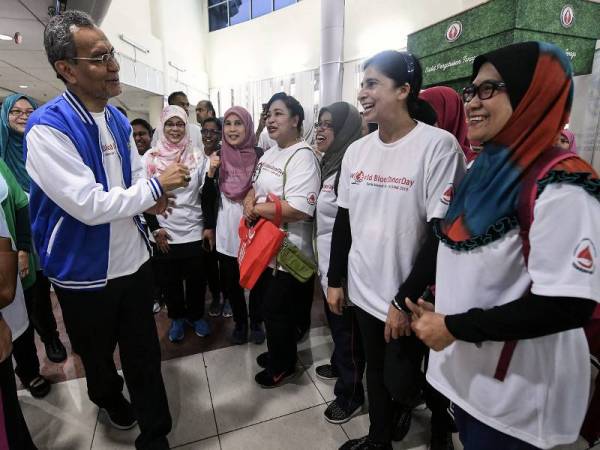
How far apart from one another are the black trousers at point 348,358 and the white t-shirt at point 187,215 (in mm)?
1136

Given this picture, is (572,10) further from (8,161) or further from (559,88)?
(8,161)

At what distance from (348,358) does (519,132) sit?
124 centimetres

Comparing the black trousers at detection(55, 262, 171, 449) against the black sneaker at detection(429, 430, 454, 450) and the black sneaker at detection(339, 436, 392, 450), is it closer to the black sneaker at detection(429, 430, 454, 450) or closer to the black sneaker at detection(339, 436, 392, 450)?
the black sneaker at detection(339, 436, 392, 450)

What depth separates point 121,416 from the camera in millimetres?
1571

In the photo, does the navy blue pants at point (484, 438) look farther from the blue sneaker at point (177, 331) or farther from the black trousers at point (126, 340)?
the blue sneaker at point (177, 331)

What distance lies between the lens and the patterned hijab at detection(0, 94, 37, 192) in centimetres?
182

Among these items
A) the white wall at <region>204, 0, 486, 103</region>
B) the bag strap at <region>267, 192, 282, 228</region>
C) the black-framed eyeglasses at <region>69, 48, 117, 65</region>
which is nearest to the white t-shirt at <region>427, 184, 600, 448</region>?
the bag strap at <region>267, 192, 282, 228</region>

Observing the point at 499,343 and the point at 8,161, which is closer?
the point at 499,343

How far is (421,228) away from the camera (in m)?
1.11

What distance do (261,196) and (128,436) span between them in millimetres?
1305

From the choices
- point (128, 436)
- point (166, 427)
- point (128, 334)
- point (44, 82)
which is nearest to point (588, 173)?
point (128, 334)

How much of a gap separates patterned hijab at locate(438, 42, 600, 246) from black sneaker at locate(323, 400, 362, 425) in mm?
1195

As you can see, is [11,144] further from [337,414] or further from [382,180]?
[337,414]

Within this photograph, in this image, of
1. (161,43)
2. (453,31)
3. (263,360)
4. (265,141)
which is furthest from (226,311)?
(161,43)
